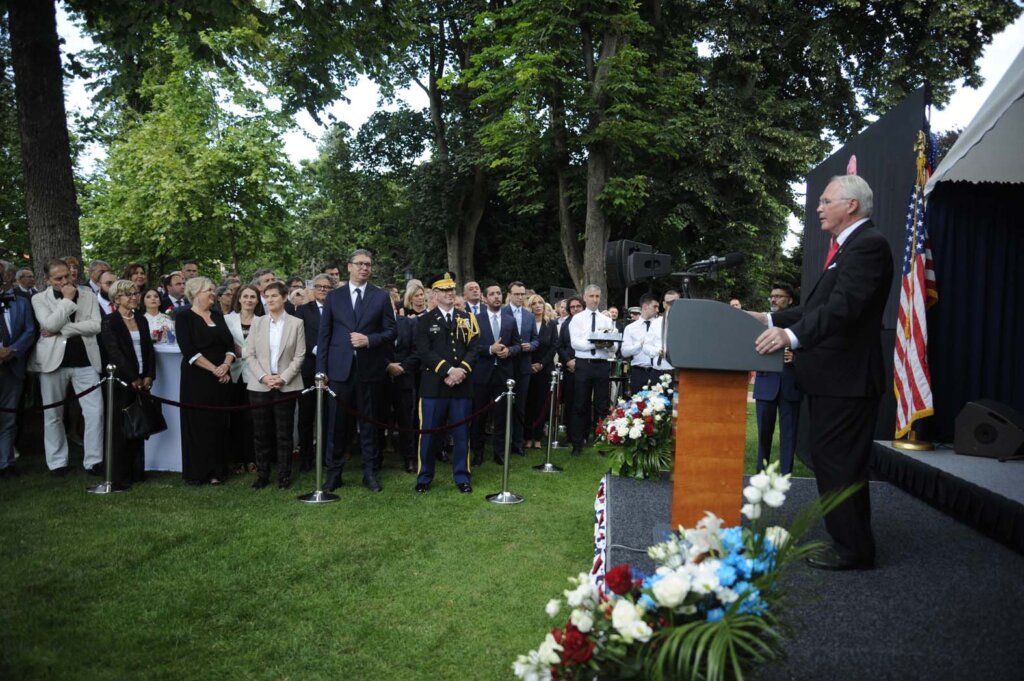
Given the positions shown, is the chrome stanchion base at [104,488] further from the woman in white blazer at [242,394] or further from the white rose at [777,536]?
the white rose at [777,536]

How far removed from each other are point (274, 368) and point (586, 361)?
4120 millimetres

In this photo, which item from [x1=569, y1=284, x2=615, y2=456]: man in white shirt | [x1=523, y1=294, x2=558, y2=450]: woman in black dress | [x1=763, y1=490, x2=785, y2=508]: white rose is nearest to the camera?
[x1=763, y1=490, x2=785, y2=508]: white rose

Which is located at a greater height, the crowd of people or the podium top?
the podium top

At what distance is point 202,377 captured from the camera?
726 centimetres

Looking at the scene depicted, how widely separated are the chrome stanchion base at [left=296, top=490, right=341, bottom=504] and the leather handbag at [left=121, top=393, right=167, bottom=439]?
171cm

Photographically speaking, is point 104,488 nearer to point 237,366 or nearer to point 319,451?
point 237,366

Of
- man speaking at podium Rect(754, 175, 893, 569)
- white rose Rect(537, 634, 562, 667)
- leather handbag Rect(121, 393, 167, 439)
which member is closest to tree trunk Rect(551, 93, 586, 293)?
leather handbag Rect(121, 393, 167, 439)

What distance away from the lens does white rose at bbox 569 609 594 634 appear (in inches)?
85.7

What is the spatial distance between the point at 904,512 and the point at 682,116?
50.5 feet

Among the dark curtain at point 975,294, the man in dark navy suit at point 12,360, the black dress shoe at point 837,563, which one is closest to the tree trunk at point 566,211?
the dark curtain at point 975,294

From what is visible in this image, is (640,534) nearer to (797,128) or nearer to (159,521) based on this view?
(159,521)

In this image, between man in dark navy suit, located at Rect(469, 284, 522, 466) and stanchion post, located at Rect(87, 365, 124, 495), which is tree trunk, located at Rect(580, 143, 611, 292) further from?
stanchion post, located at Rect(87, 365, 124, 495)

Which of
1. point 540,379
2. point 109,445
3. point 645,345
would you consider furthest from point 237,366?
point 645,345

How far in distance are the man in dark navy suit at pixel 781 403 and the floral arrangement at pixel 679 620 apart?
537cm
